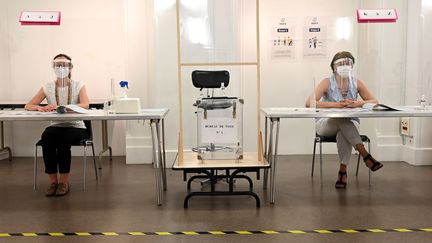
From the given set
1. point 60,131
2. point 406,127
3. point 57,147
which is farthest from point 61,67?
point 406,127

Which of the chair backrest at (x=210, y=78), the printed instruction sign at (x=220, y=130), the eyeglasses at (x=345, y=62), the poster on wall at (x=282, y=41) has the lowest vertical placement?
the printed instruction sign at (x=220, y=130)

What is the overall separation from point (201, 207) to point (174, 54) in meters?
2.07

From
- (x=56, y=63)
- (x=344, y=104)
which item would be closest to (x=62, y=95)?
(x=56, y=63)

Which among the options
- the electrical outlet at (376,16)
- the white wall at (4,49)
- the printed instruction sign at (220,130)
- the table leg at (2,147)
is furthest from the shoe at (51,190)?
the electrical outlet at (376,16)

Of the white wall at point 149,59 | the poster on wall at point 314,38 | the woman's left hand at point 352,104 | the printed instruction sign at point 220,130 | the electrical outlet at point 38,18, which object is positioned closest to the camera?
the printed instruction sign at point 220,130

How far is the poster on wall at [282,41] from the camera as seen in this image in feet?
18.9

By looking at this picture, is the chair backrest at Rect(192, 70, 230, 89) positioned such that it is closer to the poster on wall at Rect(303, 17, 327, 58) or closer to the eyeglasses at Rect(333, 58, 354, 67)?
the eyeglasses at Rect(333, 58, 354, 67)

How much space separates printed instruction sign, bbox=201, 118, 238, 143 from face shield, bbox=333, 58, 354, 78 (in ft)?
3.60

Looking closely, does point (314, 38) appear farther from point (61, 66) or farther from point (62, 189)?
point (62, 189)

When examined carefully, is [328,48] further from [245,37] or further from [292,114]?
[292,114]

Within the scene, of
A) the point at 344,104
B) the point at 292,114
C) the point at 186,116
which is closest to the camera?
the point at 292,114

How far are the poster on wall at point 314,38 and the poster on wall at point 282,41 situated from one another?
15 cm

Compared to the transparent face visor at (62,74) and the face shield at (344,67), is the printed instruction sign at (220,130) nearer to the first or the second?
the face shield at (344,67)

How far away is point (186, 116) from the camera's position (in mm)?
5121
